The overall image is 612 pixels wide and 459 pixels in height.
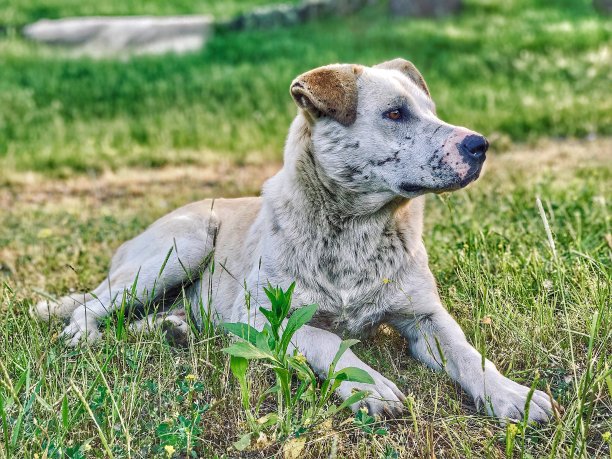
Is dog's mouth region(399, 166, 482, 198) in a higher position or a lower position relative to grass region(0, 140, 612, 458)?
higher

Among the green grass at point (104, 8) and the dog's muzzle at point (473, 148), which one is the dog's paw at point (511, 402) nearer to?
the dog's muzzle at point (473, 148)

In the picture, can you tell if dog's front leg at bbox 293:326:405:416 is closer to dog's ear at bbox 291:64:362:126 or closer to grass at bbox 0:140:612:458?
grass at bbox 0:140:612:458

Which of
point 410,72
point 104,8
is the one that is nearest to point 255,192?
point 410,72

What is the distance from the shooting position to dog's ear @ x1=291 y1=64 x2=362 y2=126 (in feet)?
11.7

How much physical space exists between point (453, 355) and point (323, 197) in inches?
34.5

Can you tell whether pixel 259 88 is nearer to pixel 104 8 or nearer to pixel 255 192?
pixel 255 192

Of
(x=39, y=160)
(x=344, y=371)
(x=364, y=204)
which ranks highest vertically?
(x=364, y=204)

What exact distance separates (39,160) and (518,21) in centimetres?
752

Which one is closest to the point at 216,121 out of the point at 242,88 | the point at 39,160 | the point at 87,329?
the point at 242,88

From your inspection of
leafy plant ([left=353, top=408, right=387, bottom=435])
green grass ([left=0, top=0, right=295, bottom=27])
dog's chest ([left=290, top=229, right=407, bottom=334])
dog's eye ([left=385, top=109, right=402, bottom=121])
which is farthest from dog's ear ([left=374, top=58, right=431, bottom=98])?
green grass ([left=0, top=0, right=295, bottom=27])

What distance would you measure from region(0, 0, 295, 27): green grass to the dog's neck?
10696mm

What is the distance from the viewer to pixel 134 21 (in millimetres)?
12930

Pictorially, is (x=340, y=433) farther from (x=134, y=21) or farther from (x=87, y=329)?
(x=134, y=21)

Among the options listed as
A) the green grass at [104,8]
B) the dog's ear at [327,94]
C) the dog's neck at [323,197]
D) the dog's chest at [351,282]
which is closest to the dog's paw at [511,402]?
the dog's chest at [351,282]
